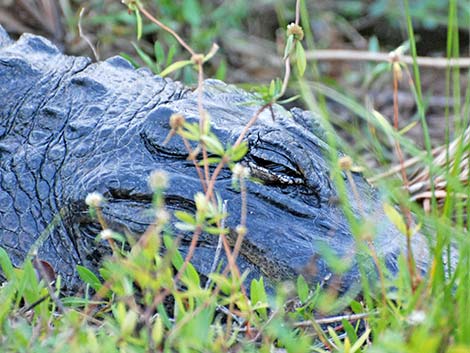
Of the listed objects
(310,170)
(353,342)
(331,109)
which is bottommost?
(331,109)

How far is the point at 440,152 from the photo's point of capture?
314 cm

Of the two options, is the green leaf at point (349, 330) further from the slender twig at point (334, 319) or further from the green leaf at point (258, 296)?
the green leaf at point (258, 296)

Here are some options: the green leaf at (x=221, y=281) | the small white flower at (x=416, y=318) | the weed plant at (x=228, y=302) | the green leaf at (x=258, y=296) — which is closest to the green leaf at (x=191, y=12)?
the weed plant at (x=228, y=302)

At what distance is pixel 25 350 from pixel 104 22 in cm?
296

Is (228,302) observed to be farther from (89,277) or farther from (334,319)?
(89,277)

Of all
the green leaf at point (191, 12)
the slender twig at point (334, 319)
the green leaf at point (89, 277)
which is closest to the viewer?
the slender twig at point (334, 319)

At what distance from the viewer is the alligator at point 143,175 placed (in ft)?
6.90

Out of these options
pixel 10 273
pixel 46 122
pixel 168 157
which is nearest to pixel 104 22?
pixel 46 122

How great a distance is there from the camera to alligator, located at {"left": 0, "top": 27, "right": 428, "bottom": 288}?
82.8 inches

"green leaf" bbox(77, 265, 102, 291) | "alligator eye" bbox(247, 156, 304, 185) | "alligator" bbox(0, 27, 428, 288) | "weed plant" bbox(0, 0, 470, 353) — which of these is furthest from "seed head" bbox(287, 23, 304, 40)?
"green leaf" bbox(77, 265, 102, 291)

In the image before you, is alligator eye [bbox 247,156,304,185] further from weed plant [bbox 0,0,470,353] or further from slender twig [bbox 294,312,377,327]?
slender twig [bbox 294,312,377,327]

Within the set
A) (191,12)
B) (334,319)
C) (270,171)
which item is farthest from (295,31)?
(191,12)

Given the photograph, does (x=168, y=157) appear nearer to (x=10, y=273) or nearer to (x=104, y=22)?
(x=10, y=273)

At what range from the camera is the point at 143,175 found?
2189 millimetres
